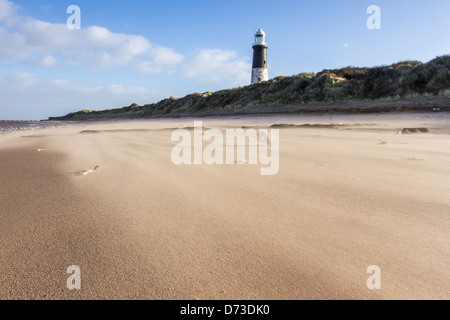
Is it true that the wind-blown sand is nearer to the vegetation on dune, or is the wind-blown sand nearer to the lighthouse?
the vegetation on dune

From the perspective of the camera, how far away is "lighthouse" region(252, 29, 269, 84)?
38.2 metres

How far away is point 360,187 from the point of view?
73.3 inches

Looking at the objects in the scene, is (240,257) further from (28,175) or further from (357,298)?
(28,175)

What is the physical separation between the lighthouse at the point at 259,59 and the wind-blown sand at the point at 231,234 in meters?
37.8

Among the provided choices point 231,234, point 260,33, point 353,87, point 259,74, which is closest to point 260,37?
point 260,33

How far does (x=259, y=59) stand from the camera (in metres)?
38.4

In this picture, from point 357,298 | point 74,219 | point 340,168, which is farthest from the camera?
point 340,168

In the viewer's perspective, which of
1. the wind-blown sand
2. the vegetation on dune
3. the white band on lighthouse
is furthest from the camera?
the white band on lighthouse

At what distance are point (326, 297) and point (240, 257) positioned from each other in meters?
0.33

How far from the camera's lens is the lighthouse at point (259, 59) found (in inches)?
1506

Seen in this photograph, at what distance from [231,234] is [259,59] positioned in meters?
39.9

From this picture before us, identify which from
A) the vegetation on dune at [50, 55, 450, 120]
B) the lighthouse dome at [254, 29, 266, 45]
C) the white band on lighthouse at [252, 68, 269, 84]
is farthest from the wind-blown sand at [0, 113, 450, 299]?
the lighthouse dome at [254, 29, 266, 45]

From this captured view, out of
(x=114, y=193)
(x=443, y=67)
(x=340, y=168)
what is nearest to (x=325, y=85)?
(x=443, y=67)

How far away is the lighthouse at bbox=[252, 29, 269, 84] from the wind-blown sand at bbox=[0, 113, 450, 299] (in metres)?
37.8
